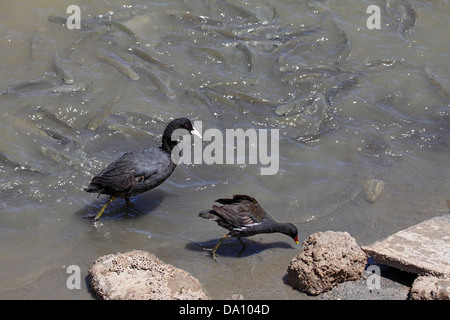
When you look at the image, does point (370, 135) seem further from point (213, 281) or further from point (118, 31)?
point (118, 31)

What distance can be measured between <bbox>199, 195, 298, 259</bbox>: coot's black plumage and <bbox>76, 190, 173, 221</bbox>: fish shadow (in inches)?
53.4

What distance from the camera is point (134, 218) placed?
8172 mm

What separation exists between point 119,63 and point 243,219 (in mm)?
5128

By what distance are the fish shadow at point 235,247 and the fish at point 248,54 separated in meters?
→ 4.54

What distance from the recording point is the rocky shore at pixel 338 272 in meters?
6.19

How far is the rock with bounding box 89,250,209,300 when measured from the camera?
6.08 m

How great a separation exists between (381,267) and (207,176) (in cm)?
301

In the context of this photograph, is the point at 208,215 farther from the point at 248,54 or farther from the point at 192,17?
the point at 192,17

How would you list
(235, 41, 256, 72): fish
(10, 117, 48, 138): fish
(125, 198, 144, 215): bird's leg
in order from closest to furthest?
(125, 198, 144, 215): bird's leg
(10, 117, 48, 138): fish
(235, 41, 256, 72): fish

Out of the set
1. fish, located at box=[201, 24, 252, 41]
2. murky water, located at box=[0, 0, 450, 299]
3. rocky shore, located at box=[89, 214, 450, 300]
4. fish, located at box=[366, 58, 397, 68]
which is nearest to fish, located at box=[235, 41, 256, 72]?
murky water, located at box=[0, 0, 450, 299]

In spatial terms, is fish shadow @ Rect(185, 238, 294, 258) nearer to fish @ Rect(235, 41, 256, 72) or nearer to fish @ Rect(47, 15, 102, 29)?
fish @ Rect(235, 41, 256, 72)

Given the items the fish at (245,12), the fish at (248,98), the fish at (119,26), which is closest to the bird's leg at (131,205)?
the fish at (248,98)

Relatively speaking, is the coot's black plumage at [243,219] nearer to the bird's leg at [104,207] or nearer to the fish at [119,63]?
the bird's leg at [104,207]

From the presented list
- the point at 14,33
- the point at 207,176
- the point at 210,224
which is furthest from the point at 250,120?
the point at 14,33
